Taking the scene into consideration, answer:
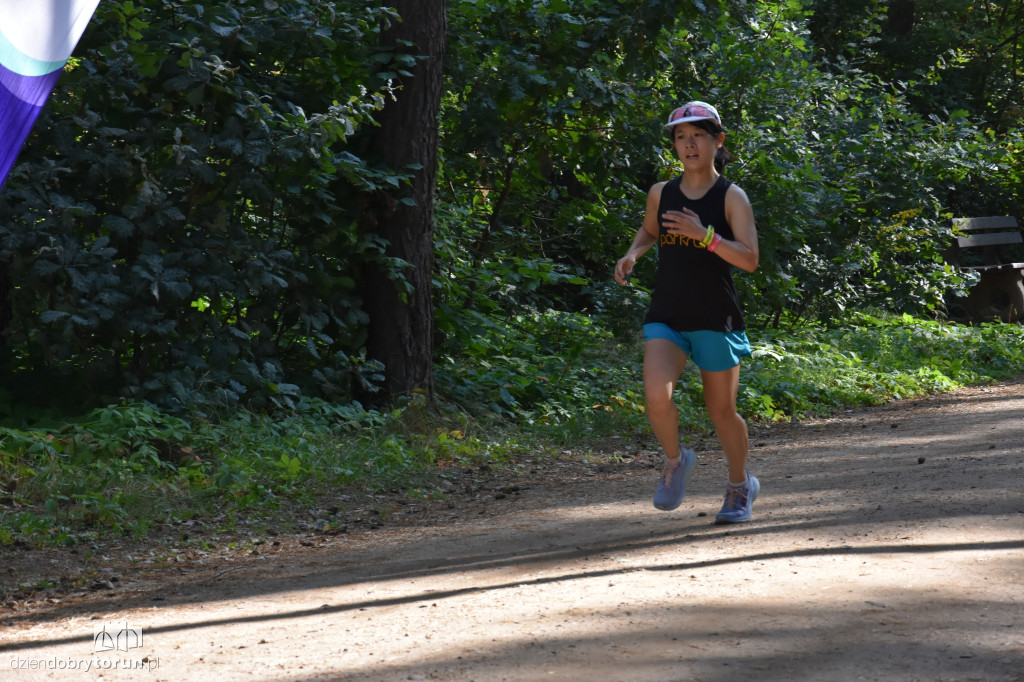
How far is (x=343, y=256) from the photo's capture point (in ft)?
29.2

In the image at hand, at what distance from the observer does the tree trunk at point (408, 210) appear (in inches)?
352

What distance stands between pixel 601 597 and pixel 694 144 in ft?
7.55

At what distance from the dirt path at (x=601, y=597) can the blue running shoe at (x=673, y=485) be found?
0.14 m

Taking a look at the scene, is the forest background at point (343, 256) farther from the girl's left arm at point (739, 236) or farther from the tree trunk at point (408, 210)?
the girl's left arm at point (739, 236)

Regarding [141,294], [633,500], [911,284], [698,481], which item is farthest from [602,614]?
[911,284]

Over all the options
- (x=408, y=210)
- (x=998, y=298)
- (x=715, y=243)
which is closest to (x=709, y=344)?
(x=715, y=243)

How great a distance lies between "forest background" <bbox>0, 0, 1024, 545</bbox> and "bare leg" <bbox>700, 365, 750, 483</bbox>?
2.30 metres

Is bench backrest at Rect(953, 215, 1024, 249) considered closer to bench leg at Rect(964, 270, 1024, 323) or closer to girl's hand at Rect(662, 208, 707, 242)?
bench leg at Rect(964, 270, 1024, 323)

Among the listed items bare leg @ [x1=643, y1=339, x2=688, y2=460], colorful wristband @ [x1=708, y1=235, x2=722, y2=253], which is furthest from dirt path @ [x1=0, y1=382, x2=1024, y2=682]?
colorful wristband @ [x1=708, y1=235, x2=722, y2=253]

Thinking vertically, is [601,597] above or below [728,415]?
below

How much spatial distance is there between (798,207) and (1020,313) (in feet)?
19.3

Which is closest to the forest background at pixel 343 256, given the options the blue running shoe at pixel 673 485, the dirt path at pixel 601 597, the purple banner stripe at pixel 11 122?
the dirt path at pixel 601 597

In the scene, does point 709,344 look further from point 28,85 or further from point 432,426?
point 432,426

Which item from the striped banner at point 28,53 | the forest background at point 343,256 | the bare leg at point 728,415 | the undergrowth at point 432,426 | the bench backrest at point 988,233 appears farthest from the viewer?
the bench backrest at point 988,233
